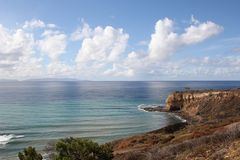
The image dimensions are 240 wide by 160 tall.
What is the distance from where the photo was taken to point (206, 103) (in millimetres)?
98000

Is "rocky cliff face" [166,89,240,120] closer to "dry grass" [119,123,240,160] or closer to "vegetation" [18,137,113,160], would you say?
"vegetation" [18,137,113,160]

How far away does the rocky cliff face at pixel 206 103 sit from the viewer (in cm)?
9029

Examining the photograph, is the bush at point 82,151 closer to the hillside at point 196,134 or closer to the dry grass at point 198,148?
the hillside at point 196,134

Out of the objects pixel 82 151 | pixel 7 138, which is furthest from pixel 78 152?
pixel 7 138

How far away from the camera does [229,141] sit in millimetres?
18891

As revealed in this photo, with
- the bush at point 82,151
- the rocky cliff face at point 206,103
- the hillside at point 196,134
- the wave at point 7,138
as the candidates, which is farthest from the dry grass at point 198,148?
the rocky cliff face at point 206,103

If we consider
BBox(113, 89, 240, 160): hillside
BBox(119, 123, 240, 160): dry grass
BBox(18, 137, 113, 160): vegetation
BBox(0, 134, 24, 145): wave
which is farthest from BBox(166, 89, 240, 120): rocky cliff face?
BBox(119, 123, 240, 160): dry grass

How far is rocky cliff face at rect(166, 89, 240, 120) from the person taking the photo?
90294 mm

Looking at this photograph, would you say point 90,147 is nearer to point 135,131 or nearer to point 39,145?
point 39,145

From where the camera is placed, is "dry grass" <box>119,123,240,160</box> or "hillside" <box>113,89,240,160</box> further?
"hillside" <box>113,89,240,160</box>

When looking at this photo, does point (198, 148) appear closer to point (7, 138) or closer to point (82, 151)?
point (82, 151)

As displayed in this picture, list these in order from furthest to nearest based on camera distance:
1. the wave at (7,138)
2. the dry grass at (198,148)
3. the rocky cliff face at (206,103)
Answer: the rocky cliff face at (206,103), the wave at (7,138), the dry grass at (198,148)

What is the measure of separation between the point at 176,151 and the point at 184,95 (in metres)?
91.1

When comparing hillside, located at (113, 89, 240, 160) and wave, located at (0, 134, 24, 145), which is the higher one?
hillside, located at (113, 89, 240, 160)
